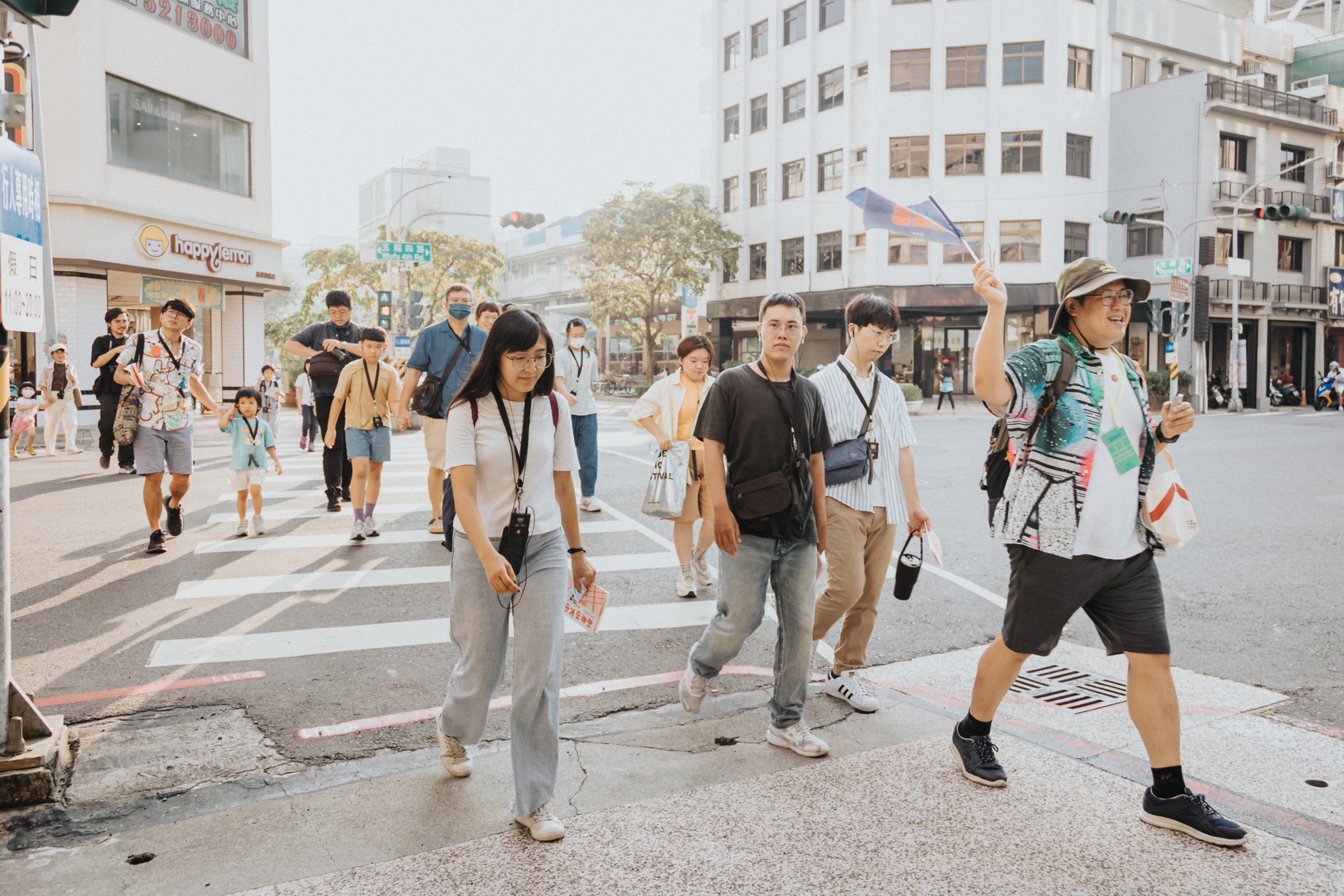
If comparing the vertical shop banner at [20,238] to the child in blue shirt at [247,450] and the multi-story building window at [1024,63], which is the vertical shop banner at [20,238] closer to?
the child in blue shirt at [247,450]

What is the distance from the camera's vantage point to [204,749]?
165 inches

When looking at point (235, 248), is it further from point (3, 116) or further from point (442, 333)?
point (3, 116)

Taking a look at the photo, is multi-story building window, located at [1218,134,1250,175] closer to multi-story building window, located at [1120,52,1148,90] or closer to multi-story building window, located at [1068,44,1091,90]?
multi-story building window, located at [1120,52,1148,90]

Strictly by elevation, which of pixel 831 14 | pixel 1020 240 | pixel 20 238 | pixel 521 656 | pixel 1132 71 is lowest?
pixel 521 656

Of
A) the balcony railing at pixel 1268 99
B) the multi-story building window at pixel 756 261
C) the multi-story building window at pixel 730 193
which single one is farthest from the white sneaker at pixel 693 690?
the multi-story building window at pixel 730 193

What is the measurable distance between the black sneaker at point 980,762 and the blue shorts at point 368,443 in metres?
6.08

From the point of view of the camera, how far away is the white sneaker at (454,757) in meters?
3.80

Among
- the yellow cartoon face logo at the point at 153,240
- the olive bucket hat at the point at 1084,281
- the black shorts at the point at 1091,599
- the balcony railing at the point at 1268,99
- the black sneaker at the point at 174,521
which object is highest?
the balcony railing at the point at 1268,99

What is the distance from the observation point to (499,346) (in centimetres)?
348

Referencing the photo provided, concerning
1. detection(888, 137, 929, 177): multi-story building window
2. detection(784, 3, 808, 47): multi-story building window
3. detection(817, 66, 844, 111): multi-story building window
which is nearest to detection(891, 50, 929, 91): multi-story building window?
detection(888, 137, 929, 177): multi-story building window

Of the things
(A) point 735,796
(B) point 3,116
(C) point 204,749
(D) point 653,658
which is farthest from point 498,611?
(B) point 3,116

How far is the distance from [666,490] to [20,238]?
13.3ft

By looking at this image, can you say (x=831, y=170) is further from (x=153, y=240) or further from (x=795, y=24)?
(x=153, y=240)

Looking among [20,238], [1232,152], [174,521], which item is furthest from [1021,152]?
[20,238]
